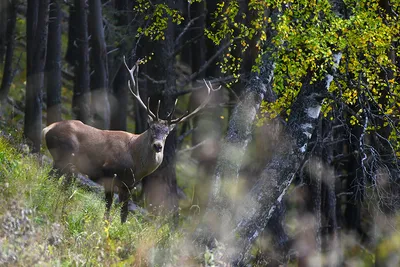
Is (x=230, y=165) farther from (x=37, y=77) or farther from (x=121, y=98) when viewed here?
(x=121, y=98)

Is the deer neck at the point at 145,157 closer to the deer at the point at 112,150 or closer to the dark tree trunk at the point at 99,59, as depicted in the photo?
the deer at the point at 112,150

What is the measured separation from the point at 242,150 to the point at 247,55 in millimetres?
3177

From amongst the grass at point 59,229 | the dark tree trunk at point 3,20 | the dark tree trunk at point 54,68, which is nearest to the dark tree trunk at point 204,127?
the dark tree trunk at point 54,68

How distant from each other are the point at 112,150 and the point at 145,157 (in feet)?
2.32

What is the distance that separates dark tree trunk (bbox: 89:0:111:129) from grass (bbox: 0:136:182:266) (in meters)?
8.39

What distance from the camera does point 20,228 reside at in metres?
8.47

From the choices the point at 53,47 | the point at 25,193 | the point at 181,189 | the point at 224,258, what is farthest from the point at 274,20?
the point at 181,189

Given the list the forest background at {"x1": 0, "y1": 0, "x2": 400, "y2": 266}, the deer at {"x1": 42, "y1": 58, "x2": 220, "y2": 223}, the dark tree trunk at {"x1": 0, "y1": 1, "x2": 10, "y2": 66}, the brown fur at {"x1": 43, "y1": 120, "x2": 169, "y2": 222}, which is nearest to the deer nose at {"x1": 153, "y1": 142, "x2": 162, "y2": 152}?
the deer at {"x1": 42, "y1": 58, "x2": 220, "y2": 223}

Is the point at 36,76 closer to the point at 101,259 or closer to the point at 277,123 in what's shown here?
the point at 277,123

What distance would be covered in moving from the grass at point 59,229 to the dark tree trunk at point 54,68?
340 inches

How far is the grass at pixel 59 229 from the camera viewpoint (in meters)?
8.56

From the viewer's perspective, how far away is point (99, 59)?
2153 cm

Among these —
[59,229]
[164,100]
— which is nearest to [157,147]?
[59,229]

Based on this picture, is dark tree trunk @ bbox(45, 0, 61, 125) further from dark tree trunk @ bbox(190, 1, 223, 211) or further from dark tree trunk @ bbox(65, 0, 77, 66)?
dark tree trunk @ bbox(190, 1, 223, 211)
